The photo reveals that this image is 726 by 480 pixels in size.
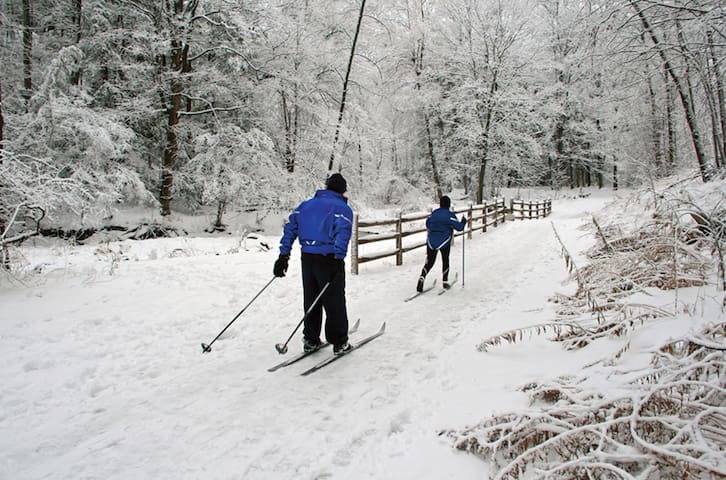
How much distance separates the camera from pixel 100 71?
13.3 m

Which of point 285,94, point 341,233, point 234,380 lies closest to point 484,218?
point 285,94

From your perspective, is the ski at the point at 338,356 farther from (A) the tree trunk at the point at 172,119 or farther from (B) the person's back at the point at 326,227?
(A) the tree trunk at the point at 172,119

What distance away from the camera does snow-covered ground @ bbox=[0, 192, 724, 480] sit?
2357mm

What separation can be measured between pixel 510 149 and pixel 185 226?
56.4 ft

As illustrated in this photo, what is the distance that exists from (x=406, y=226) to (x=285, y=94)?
742 centimetres

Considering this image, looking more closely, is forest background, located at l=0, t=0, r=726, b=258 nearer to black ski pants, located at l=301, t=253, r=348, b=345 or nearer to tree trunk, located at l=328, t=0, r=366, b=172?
tree trunk, located at l=328, t=0, r=366, b=172

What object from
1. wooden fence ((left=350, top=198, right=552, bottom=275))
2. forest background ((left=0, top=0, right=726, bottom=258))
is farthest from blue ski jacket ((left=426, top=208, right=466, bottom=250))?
forest background ((left=0, top=0, right=726, bottom=258))

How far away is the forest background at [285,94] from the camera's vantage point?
25.4 ft

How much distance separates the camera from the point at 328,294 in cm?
394

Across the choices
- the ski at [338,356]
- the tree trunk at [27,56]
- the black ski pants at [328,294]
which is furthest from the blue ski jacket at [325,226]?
the tree trunk at [27,56]

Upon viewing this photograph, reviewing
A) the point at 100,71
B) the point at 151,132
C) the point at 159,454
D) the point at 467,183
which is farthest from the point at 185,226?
the point at 467,183

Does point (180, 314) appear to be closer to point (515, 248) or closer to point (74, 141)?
point (515, 248)

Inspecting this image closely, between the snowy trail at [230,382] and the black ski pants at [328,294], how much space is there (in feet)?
0.93

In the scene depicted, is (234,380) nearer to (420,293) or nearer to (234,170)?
(420,293)
